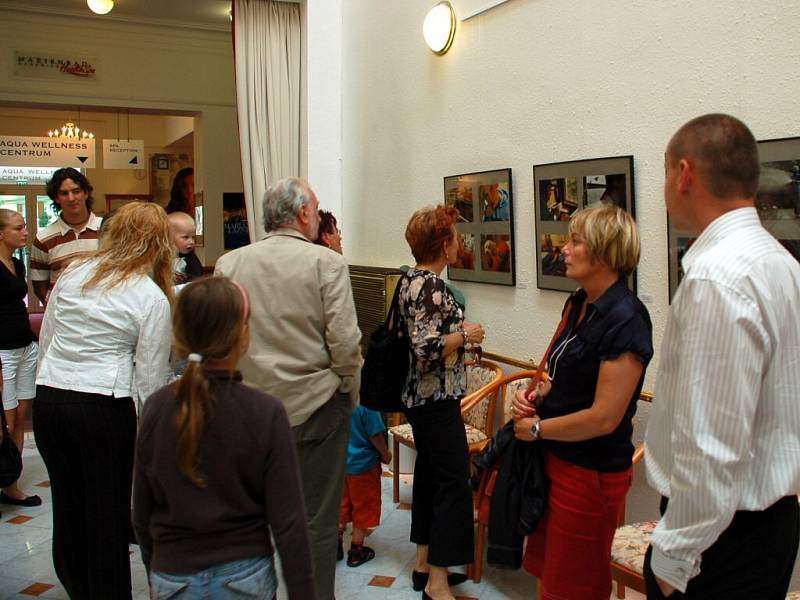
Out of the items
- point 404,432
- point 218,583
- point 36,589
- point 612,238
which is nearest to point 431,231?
point 612,238

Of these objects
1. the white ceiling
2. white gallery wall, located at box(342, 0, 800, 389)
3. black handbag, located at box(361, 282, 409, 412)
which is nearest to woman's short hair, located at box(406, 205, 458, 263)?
black handbag, located at box(361, 282, 409, 412)

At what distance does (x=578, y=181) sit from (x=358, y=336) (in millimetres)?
1494

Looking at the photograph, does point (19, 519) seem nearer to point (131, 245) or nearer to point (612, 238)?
point (131, 245)

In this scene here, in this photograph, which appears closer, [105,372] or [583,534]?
[583,534]

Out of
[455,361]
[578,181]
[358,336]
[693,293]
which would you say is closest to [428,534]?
[455,361]

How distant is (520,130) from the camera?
4.25 metres

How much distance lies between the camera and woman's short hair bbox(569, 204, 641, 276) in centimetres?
243

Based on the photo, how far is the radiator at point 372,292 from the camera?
5488 mm

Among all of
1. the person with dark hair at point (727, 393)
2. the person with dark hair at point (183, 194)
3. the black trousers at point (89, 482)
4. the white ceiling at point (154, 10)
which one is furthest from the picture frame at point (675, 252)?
the person with dark hair at point (183, 194)

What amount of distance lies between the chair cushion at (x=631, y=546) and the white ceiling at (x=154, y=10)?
23.1 feet

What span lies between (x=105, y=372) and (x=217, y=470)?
4.13 feet

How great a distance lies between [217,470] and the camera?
1.77 m

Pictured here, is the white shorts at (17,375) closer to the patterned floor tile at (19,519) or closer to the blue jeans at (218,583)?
the patterned floor tile at (19,519)

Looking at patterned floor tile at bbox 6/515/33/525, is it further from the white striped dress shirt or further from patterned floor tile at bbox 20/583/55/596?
the white striped dress shirt
